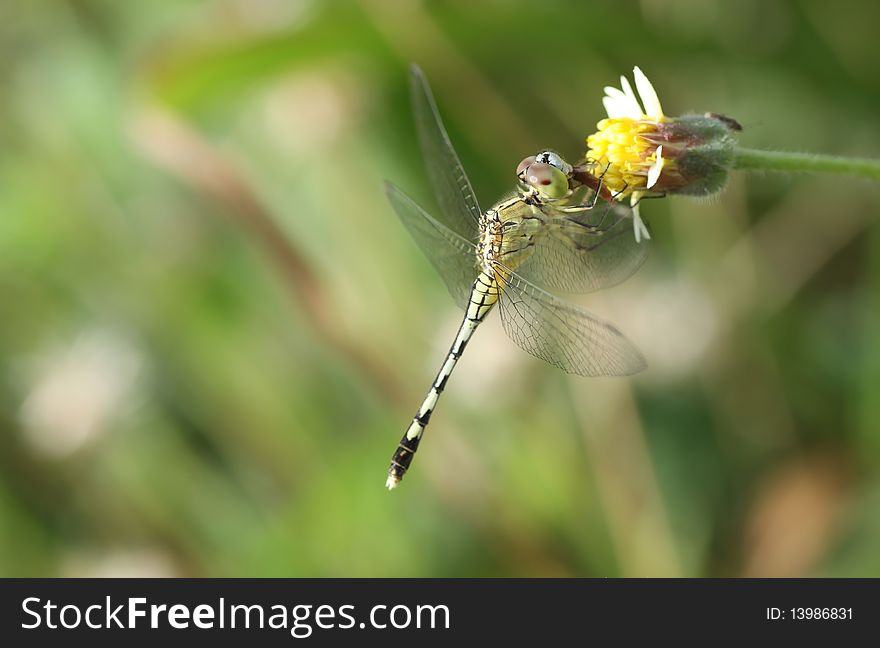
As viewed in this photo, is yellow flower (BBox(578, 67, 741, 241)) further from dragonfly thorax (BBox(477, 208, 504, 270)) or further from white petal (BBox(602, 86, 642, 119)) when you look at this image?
dragonfly thorax (BBox(477, 208, 504, 270))

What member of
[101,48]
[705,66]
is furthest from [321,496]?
[101,48]

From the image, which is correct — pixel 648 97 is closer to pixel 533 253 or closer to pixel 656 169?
pixel 656 169

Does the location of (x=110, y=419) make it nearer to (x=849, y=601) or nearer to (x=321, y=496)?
(x=321, y=496)

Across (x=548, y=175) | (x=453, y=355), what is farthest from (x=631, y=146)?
(x=453, y=355)

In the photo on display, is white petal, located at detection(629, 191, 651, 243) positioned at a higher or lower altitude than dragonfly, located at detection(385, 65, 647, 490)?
lower

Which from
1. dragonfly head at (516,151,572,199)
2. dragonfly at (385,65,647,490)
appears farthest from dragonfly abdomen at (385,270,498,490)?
dragonfly head at (516,151,572,199)

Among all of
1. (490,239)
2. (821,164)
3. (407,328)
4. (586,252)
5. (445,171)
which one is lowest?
(821,164)
